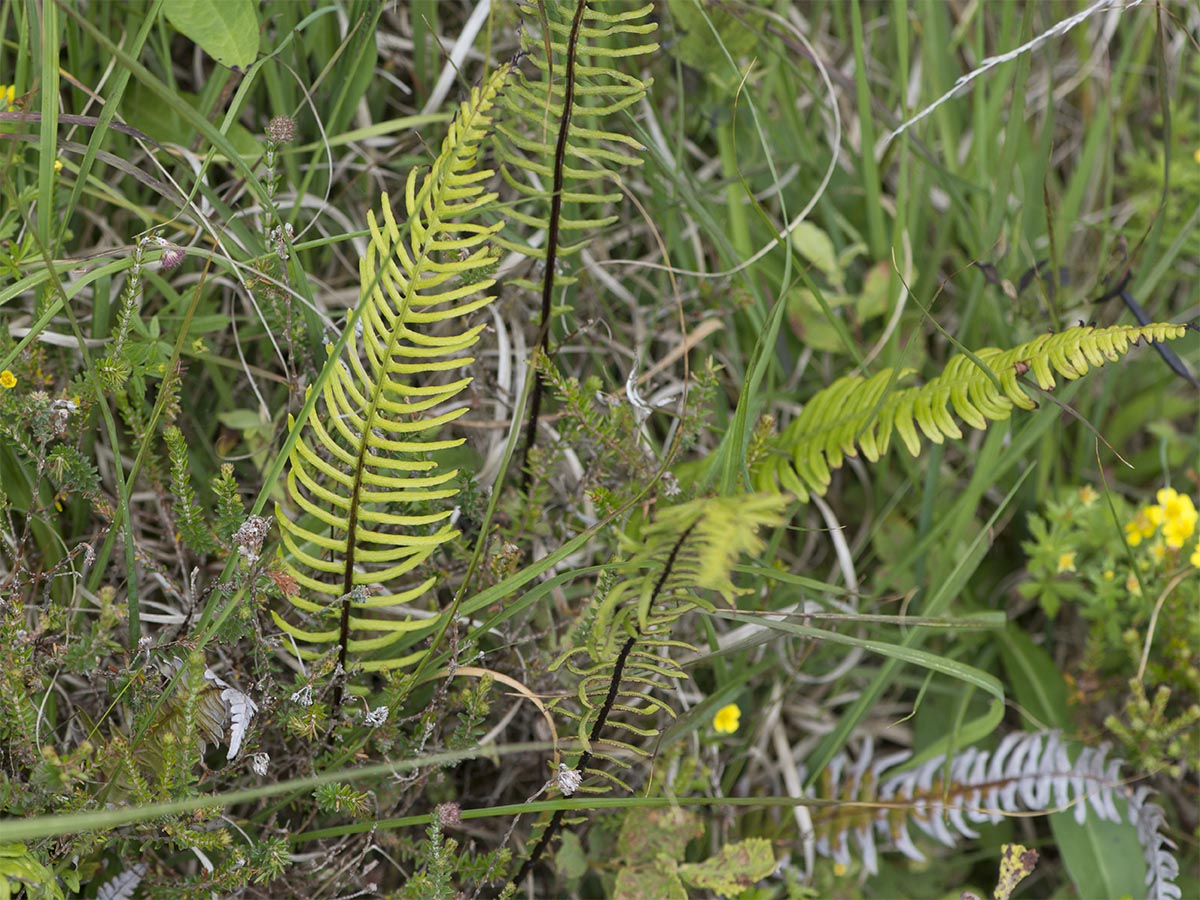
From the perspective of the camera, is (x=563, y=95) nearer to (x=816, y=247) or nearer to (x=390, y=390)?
(x=390, y=390)

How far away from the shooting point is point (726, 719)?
1766 millimetres

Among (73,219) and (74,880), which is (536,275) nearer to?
(73,219)

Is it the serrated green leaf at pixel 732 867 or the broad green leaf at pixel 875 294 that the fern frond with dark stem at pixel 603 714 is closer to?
the serrated green leaf at pixel 732 867

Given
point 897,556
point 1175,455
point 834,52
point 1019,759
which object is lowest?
point 1019,759

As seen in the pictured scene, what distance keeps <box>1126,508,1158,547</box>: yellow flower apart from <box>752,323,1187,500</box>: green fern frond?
55cm

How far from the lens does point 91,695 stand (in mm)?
1533

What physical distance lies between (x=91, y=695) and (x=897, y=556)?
1481 millimetres

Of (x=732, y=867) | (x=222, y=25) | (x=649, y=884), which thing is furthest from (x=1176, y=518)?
(x=222, y=25)

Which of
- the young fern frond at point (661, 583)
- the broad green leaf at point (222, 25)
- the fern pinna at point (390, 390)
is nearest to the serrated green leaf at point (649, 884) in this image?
the young fern frond at point (661, 583)

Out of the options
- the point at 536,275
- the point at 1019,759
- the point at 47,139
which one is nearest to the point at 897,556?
the point at 1019,759

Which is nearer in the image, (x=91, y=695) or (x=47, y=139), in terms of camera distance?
(x=47, y=139)

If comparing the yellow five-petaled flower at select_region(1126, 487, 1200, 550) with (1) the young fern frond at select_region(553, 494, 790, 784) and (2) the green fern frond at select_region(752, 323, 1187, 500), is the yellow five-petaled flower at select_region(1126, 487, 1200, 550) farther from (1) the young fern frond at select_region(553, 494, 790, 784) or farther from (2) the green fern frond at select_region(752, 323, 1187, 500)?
(1) the young fern frond at select_region(553, 494, 790, 784)

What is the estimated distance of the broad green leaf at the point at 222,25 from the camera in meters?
1.60

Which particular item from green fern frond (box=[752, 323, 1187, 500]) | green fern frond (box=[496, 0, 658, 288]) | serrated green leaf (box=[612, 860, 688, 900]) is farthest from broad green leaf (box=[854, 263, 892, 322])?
serrated green leaf (box=[612, 860, 688, 900])
